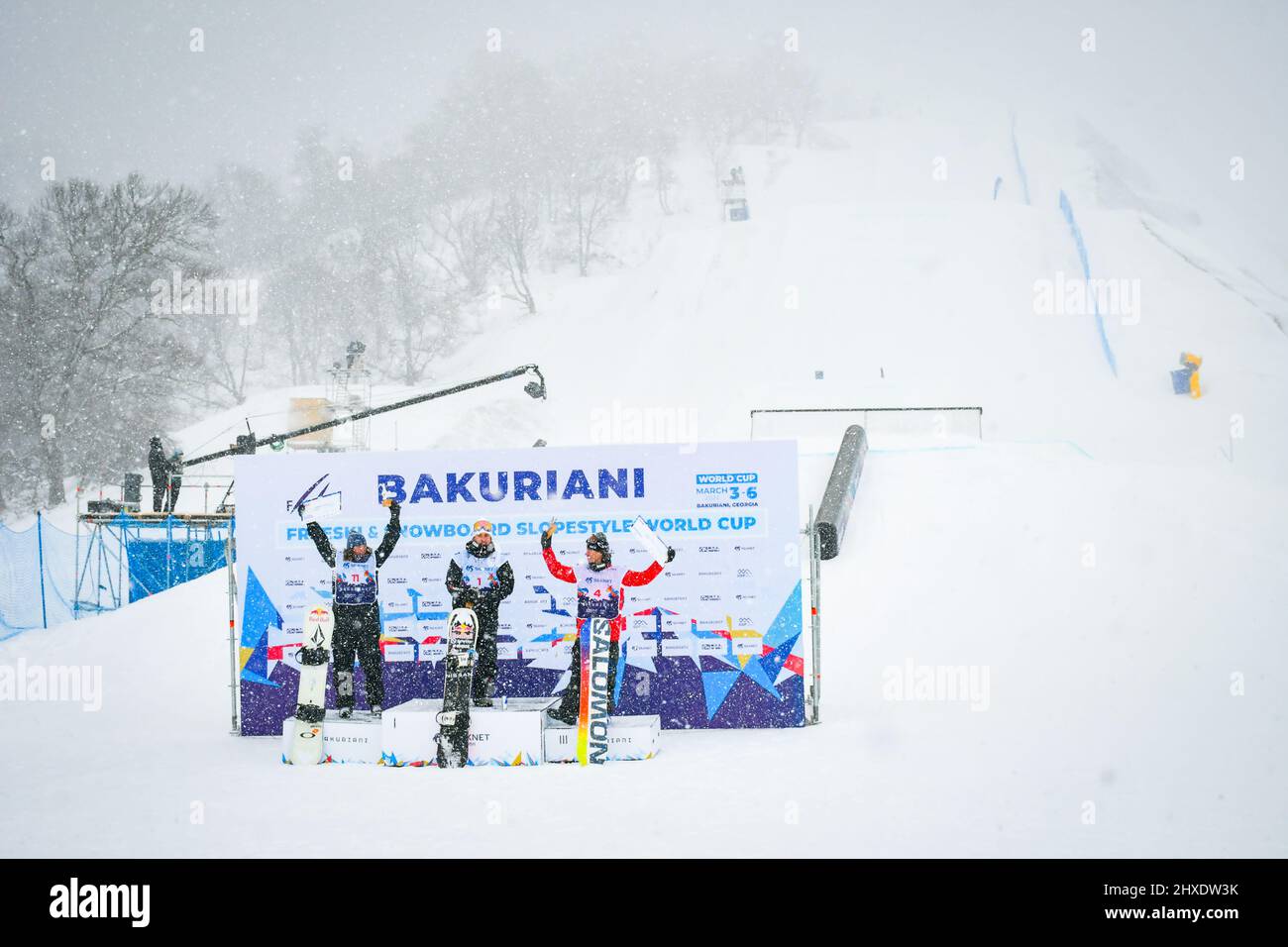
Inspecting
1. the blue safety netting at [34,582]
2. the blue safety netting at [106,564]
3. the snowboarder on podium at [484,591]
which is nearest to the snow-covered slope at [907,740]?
the snowboarder on podium at [484,591]

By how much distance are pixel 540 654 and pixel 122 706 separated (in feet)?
17.7

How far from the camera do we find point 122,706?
11.3 meters

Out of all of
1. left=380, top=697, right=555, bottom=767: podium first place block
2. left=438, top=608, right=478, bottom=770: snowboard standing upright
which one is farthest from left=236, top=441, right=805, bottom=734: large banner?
left=438, top=608, right=478, bottom=770: snowboard standing upright

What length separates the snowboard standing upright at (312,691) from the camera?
8266mm

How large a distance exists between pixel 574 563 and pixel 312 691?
2515mm

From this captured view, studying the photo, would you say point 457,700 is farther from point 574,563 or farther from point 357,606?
point 574,563

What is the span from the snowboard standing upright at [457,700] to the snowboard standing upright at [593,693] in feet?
3.01

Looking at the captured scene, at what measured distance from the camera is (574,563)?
9266 millimetres

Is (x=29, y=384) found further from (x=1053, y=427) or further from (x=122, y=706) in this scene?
(x=1053, y=427)

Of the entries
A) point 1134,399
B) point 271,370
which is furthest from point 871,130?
point 1134,399

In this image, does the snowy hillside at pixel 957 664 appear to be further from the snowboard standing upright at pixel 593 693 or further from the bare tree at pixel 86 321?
the bare tree at pixel 86 321

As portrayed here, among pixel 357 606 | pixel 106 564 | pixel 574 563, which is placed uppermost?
pixel 574 563

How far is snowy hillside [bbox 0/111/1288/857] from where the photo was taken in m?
6.13

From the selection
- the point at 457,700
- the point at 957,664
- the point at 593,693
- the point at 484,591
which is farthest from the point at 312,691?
the point at 957,664
